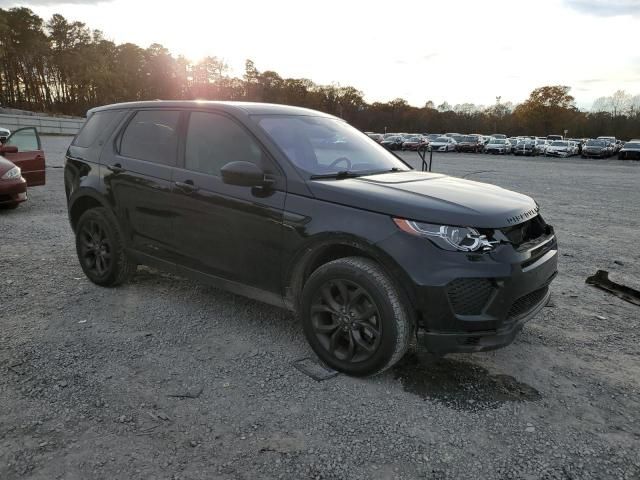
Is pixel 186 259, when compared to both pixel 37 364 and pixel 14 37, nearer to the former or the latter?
pixel 37 364

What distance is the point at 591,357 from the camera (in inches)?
150

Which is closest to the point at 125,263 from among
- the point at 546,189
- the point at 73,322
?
the point at 73,322

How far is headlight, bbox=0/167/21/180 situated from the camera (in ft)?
28.2

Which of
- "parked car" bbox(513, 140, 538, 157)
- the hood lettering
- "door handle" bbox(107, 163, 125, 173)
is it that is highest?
"door handle" bbox(107, 163, 125, 173)

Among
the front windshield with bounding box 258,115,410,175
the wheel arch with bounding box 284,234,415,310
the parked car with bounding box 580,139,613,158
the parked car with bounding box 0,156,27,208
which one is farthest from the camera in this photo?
the parked car with bounding box 580,139,613,158

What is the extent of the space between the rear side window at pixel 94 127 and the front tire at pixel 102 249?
0.73 m

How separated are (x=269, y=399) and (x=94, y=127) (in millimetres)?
3511

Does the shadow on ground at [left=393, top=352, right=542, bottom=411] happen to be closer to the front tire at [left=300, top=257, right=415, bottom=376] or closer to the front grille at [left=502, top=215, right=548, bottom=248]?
the front tire at [left=300, top=257, right=415, bottom=376]

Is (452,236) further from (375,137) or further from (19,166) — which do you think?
(375,137)

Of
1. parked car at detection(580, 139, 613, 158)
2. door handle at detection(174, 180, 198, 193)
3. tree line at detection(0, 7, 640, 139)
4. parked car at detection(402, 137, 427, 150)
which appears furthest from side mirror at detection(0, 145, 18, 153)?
tree line at detection(0, 7, 640, 139)

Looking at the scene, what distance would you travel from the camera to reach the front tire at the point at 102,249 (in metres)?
4.83

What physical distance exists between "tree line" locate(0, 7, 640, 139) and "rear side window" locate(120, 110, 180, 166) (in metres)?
80.7

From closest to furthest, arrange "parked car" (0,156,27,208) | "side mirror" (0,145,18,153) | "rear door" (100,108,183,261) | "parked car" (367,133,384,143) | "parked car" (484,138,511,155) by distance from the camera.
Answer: "rear door" (100,108,183,261) → "parked car" (367,133,384,143) → "parked car" (0,156,27,208) → "side mirror" (0,145,18,153) → "parked car" (484,138,511,155)

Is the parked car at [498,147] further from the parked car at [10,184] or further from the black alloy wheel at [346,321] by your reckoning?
the black alloy wheel at [346,321]
